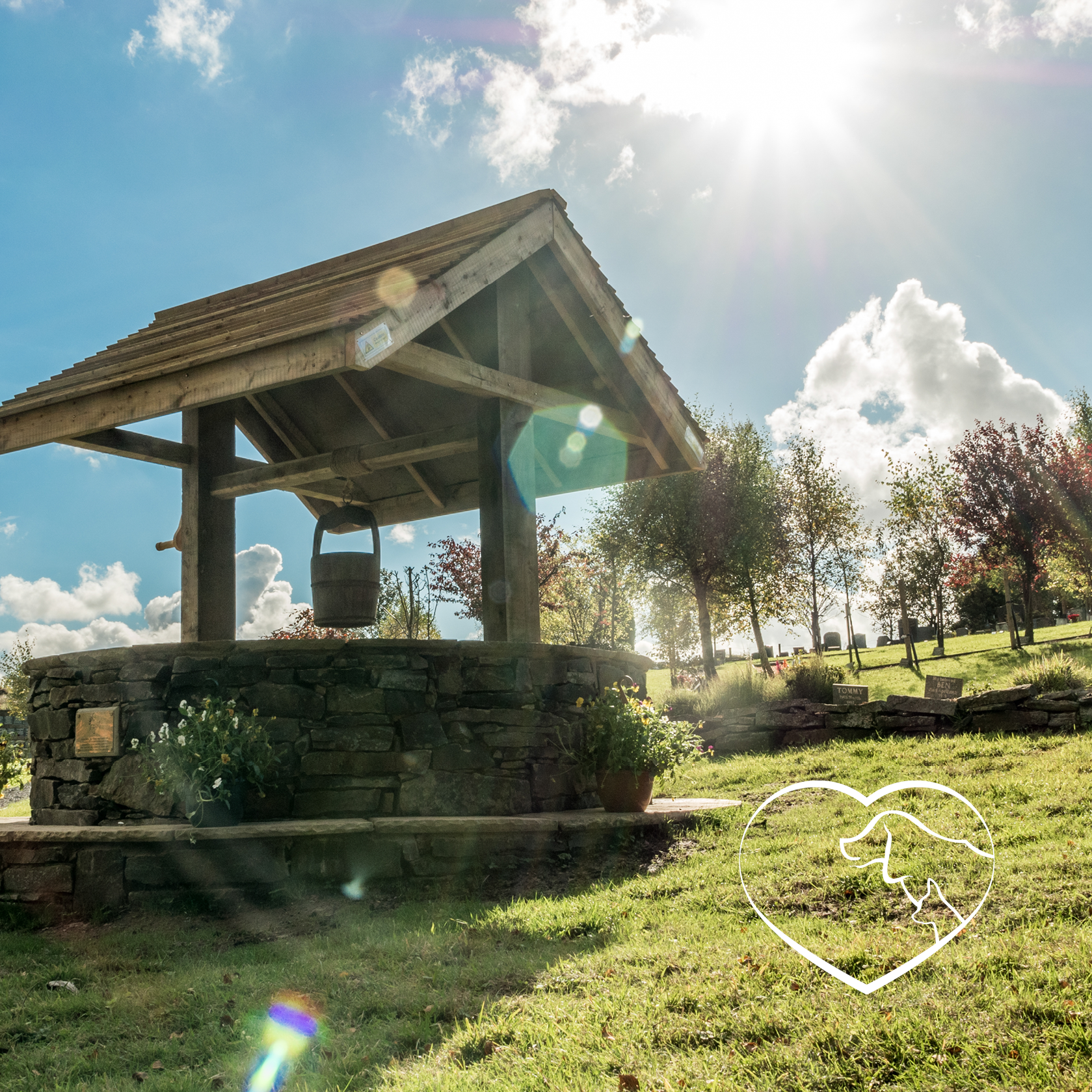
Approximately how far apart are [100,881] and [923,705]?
8627 millimetres

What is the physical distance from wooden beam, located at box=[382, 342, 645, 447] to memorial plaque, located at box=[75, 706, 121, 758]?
10.8ft

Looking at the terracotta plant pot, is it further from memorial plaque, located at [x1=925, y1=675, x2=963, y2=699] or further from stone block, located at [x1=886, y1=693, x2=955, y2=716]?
memorial plaque, located at [x1=925, y1=675, x2=963, y2=699]

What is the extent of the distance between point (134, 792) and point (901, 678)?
1478 centimetres

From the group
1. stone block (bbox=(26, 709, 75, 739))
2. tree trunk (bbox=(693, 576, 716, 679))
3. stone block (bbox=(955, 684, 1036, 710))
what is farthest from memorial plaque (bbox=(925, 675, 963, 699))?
stone block (bbox=(26, 709, 75, 739))

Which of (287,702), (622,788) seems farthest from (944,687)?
(287,702)

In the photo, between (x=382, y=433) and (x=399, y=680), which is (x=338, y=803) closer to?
(x=399, y=680)

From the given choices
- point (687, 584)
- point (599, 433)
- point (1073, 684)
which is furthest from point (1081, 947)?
point (687, 584)

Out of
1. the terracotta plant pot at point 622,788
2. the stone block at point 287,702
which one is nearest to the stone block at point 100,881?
the stone block at point 287,702

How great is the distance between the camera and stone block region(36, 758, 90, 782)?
654 cm

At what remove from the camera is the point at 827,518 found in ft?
86.5

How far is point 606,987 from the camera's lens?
3.69 m

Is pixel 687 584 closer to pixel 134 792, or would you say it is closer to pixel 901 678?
pixel 901 678

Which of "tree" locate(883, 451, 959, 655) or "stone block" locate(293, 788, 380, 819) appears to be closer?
"stone block" locate(293, 788, 380, 819)

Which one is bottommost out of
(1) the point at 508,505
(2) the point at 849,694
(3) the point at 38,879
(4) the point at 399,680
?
(3) the point at 38,879
